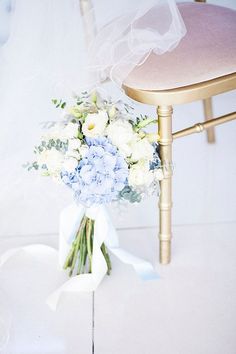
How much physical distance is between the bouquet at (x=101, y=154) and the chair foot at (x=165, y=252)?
203 mm

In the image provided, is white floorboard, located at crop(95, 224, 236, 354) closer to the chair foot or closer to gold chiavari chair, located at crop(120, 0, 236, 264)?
the chair foot

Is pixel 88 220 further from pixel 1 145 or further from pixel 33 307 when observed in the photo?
pixel 1 145

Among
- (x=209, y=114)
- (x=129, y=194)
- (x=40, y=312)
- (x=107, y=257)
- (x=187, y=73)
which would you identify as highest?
(x=209, y=114)

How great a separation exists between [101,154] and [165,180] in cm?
21

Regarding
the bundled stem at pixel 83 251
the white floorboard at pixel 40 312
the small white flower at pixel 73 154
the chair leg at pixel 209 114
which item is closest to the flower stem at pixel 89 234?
the bundled stem at pixel 83 251

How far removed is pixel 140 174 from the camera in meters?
0.91

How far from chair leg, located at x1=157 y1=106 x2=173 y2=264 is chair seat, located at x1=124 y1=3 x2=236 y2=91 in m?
0.07

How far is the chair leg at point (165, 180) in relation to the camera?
3.20ft

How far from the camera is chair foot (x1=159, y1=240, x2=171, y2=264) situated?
113 centimetres

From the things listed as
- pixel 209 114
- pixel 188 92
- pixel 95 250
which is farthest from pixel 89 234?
pixel 209 114

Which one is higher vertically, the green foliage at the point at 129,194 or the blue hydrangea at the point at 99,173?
the blue hydrangea at the point at 99,173

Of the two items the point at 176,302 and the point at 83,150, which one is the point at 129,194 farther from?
the point at 176,302

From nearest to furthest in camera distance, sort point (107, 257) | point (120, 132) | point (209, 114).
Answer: point (120, 132) → point (107, 257) → point (209, 114)

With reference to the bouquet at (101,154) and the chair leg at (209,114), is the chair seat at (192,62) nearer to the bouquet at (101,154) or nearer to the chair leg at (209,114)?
the bouquet at (101,154)
